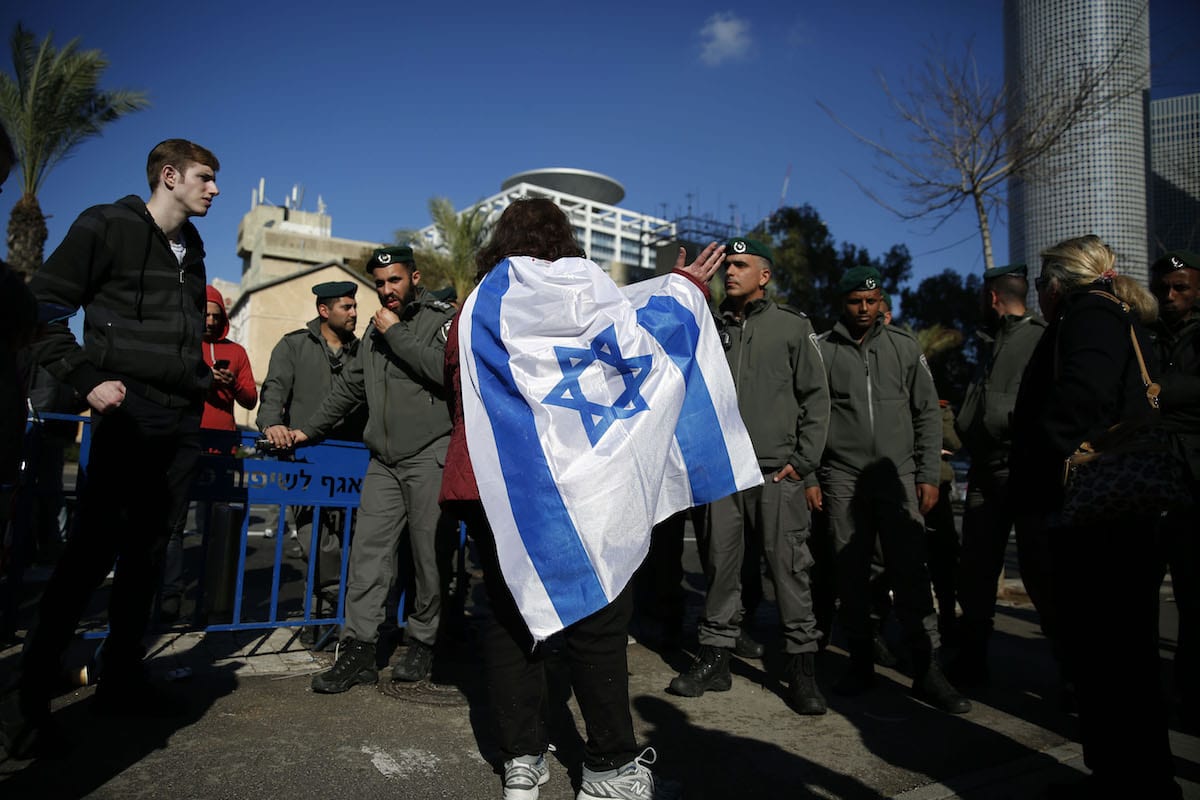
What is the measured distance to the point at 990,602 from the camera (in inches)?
190

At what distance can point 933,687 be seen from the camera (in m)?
4.32

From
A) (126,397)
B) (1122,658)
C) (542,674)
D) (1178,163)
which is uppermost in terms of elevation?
(1178,163)

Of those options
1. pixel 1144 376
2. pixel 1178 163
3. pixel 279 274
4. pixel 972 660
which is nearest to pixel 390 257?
pixel 1144 376

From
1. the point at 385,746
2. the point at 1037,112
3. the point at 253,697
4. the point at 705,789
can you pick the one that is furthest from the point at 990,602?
the point at 1037,112

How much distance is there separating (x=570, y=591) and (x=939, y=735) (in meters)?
2.24

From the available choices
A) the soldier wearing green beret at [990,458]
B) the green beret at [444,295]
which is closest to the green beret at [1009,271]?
the soldier wearing green beret at [990,458]

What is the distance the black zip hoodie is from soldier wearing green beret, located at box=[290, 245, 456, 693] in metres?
0.96

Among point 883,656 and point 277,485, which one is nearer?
point 277,485

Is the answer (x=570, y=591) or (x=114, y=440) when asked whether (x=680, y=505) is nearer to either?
(x=570, y=591)

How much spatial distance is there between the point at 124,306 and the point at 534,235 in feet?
5.86

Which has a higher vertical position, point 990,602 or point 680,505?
point 680,505

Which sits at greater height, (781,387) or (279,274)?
(279,274)

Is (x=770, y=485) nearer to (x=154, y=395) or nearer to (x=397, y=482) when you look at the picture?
(x=397, y=482)

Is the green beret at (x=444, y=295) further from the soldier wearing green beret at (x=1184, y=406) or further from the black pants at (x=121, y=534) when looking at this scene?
the soldier wearing green beret at (x=1184, y=406)
